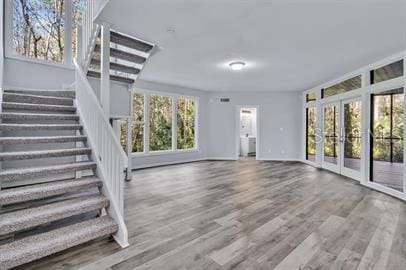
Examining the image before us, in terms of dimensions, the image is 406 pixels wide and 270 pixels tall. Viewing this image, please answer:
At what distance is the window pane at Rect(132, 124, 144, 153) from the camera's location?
6256 millimetres

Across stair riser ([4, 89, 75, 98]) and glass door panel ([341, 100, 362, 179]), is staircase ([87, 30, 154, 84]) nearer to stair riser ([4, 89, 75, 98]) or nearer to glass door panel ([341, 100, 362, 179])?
stair riser ([4, 89, 75, 98])

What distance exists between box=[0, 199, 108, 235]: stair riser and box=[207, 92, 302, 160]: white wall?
6043mm

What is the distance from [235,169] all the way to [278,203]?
9.30 ft

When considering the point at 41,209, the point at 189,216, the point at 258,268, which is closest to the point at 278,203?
the point at 189,216

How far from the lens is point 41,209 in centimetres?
217

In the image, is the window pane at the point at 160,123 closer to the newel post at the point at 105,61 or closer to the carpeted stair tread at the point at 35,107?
the carpeted stair tread at the point at 35,107

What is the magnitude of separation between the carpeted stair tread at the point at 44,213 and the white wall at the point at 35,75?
143 inches

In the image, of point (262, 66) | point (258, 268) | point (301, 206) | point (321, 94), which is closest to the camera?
point (258, 268)

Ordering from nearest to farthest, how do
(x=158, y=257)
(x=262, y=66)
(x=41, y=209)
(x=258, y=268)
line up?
(x=258, y=268) → (x=158, y=257) → (x=41, y=209) → (x=262, y=66)

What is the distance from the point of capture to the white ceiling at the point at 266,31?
245 cm

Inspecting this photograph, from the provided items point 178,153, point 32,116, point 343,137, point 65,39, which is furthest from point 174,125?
point 343,137

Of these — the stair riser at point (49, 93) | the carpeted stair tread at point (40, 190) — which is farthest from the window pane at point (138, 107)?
the carpeted stair tread at point (40, 190)

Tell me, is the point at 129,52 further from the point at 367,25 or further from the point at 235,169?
the point at 235,169

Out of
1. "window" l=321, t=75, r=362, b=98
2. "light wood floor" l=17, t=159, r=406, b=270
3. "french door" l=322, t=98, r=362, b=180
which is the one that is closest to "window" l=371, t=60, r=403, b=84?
"window" l=321, t=75, r=362, b=98
